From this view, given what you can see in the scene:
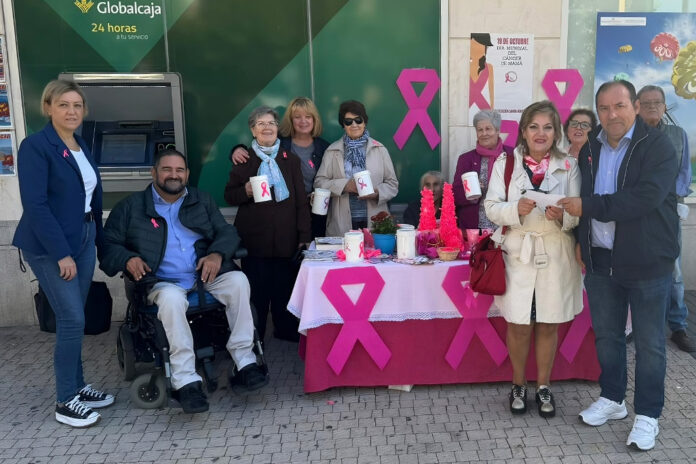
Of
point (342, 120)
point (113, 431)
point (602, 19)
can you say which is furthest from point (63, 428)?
point (602, 19)

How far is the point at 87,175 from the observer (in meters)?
3.22

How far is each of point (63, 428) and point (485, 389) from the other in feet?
7.99

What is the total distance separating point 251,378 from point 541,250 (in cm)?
177

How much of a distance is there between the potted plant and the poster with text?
1.66 metres

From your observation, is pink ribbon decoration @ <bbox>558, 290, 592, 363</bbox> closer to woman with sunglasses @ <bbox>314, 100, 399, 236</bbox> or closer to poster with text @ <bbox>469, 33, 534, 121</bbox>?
woman with sunglasses @ <bbox>314, 100, 399, 236</bbox>

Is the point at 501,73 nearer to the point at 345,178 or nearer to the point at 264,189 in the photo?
the point at 345,178

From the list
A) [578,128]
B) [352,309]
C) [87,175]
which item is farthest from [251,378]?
[578,128]

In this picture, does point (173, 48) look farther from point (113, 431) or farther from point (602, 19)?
point (602, 19)

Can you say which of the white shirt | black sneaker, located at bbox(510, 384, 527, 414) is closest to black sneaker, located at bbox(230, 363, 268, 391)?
the white shirt

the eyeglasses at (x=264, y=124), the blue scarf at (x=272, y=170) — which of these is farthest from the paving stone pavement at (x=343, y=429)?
the eyeglasses at (x=264, y=124)

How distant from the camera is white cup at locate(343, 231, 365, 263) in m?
3.41

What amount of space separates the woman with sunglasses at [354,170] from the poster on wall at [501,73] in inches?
45.7

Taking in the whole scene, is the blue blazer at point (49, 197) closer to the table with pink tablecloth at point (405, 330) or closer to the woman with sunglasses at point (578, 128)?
the table with pink tablecloth at point (405, 330)

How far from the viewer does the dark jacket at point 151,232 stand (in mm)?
3396
